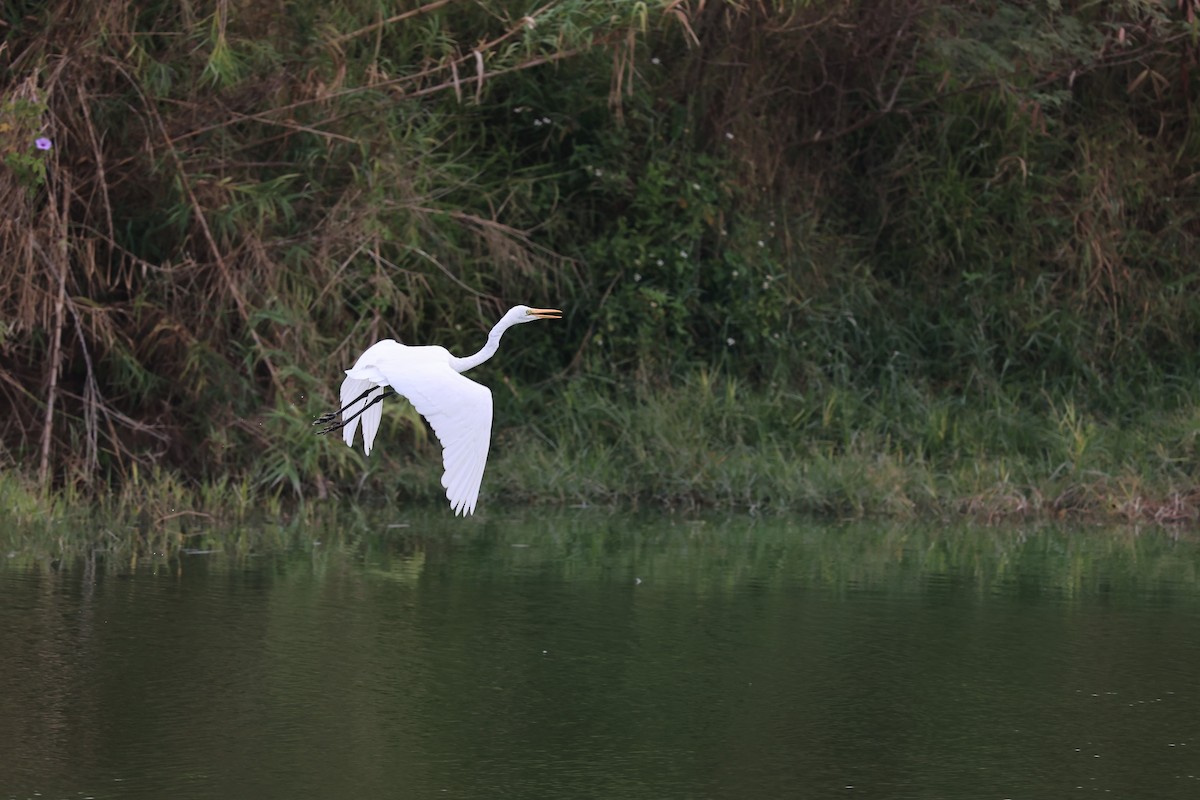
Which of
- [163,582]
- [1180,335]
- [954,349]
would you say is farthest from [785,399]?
[163,582]

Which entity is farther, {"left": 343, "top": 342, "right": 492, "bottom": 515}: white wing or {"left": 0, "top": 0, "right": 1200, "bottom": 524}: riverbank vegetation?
{"left": 0, "top": 0, "right": 1200, "bottom": 524}: riverbank vegetation

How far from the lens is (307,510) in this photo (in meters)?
7.96

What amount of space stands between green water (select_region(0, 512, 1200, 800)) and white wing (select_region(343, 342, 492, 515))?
0.60 meters

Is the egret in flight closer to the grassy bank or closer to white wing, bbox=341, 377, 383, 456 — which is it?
white wing, bbox=341, 377, 383, 456

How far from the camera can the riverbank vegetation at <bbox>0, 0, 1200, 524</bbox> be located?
789 cm

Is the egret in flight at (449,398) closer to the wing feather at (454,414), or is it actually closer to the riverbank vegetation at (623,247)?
the wing feather at (454,414)

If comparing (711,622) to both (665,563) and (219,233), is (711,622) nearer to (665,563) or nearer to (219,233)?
(665,563)

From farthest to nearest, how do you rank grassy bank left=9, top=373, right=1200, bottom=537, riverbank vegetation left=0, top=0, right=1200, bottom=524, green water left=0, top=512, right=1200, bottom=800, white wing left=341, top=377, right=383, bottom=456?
1. grassy bank left=9, top=373, right=1200, bottom=537
2. riverbank vegetation left=0, top=0, right=1200, bottom=524
3. white wing left=341, top=377, right=383, bottom=456
4. green water left=0, top=512, right=1200, bottom=800

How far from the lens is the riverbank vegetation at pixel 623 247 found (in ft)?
25.9

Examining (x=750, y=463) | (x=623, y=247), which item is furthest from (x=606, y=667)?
(x=623, y=247)

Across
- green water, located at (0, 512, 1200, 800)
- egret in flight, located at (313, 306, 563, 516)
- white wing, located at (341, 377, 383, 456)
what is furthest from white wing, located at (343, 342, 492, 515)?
green water, located at (0, 512, 1200, 800)

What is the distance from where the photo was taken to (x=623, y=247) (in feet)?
30.6

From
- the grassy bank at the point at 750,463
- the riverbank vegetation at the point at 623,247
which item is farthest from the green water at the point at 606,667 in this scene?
the riverbank vegetation at the point at 623,247

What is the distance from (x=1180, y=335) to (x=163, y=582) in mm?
5705
